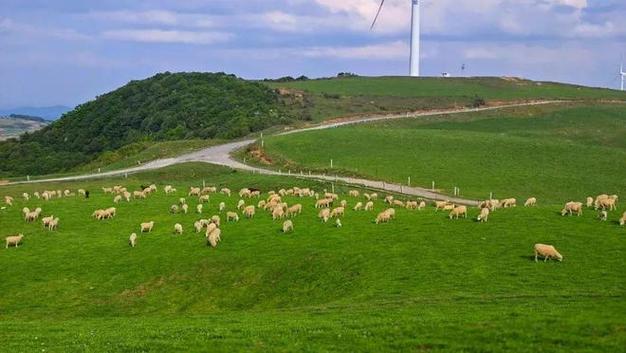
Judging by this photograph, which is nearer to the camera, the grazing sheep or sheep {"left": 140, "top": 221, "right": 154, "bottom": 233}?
Result: the grazing sheep

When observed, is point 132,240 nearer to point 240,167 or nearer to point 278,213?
point 278,213

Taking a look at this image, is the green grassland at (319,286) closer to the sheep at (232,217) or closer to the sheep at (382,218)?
the sheep at (382,218)

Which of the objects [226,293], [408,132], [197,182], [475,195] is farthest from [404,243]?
[408,132]

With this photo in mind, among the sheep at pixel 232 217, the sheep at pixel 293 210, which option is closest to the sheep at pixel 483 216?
the sheep at pixel 293 210

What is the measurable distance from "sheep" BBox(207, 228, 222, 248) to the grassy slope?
32.1 m

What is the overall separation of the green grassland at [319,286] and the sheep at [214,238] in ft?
1.04

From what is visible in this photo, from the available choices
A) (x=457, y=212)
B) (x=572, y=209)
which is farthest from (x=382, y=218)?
(x=572, y=209)

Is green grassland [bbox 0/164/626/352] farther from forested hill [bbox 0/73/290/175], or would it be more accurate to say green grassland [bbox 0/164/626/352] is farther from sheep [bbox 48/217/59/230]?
forested hill [bbox 0/73/290/175]

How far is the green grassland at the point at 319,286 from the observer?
20.2m

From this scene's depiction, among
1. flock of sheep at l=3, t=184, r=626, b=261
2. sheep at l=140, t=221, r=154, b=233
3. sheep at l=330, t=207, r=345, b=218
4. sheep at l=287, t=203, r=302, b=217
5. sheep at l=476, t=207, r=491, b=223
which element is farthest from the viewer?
sheep at l=287, t=203, r=302, b=217

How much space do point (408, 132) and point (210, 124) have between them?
50.9 m

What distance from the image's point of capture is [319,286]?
104ft

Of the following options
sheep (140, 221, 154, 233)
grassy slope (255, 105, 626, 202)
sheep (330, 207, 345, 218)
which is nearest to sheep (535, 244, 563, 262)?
sheep (330, 207, 345, 218)

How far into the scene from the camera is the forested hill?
426ft
